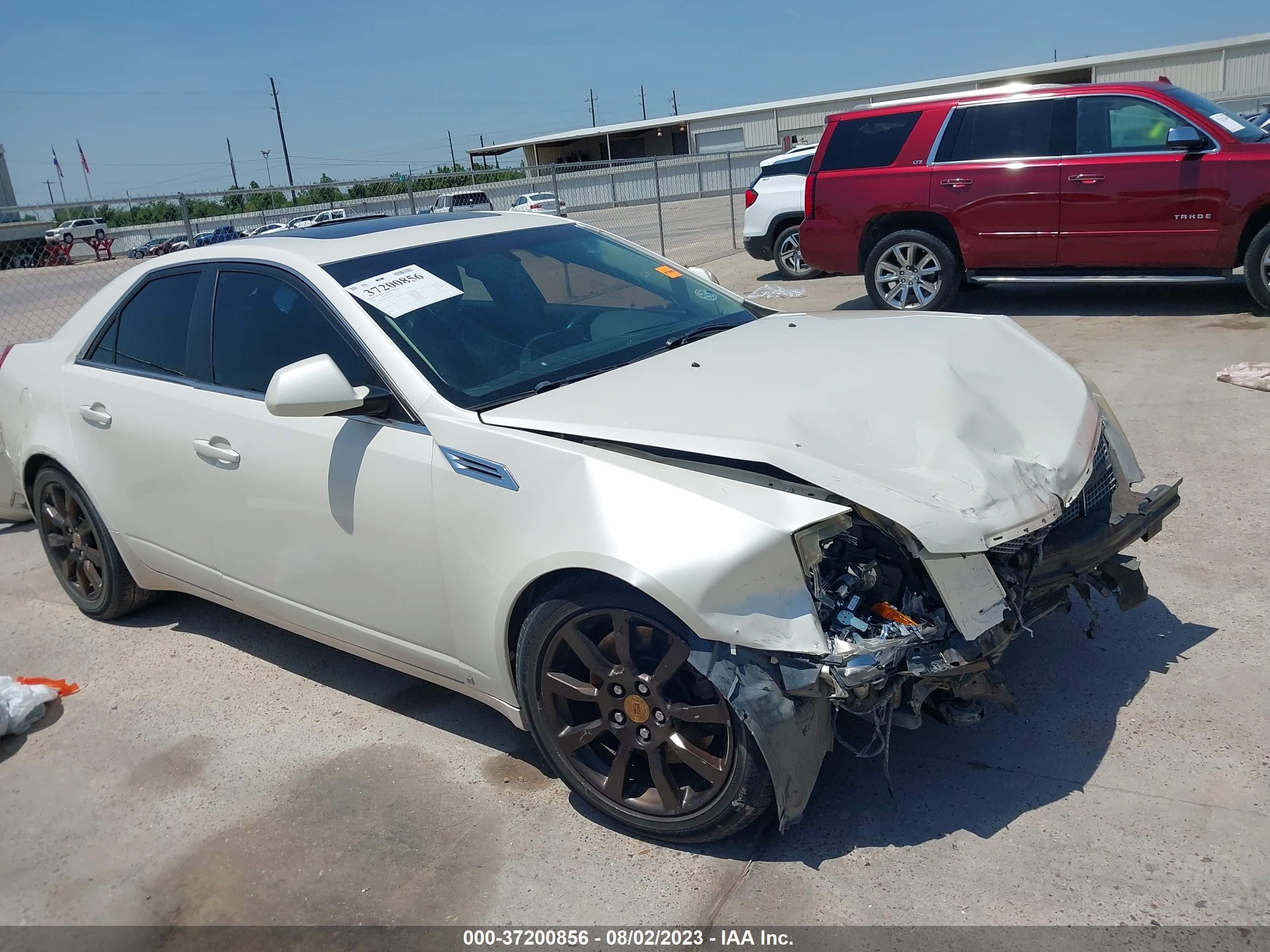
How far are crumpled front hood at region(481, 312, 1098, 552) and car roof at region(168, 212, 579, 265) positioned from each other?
1038 mm

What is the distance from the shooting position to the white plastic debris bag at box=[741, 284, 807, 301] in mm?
12047

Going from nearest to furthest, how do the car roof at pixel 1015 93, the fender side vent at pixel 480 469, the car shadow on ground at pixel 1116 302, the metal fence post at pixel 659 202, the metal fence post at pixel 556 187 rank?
the fender side vent at pixel 480 469 < the car roof at pixel 1015 93 < the car shadow on ground at pixel 1116 302 < the metal fence post at pixel 556 187 < the metal fence post at pixel 659 202

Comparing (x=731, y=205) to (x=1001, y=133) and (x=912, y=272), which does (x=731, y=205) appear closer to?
(x=912, y=272)

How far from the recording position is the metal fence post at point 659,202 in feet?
52.2

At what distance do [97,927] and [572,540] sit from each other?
176 centimetres

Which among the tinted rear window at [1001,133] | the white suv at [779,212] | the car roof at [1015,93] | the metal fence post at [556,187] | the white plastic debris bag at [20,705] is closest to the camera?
the white plastic debris bag at [20,705]

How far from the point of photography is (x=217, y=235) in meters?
12.2

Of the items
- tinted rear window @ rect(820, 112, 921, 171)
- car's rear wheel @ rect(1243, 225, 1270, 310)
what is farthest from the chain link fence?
car's rear wheel @ rect(1243, 225, 1270, 310)

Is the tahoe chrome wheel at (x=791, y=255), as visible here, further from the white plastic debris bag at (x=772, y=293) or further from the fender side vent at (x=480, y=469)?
the fender side vent at (x=480, y=469)

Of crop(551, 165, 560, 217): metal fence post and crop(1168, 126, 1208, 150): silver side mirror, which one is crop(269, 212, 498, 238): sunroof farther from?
crop(551, 165, 560, 217): metal fence post

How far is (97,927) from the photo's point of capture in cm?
296

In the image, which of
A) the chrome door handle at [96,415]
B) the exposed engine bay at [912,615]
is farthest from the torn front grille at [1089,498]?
Answer: the chrome door handle at [96,415]

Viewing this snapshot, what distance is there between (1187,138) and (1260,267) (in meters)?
1.19

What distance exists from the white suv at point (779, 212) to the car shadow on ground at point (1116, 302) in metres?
2.22
